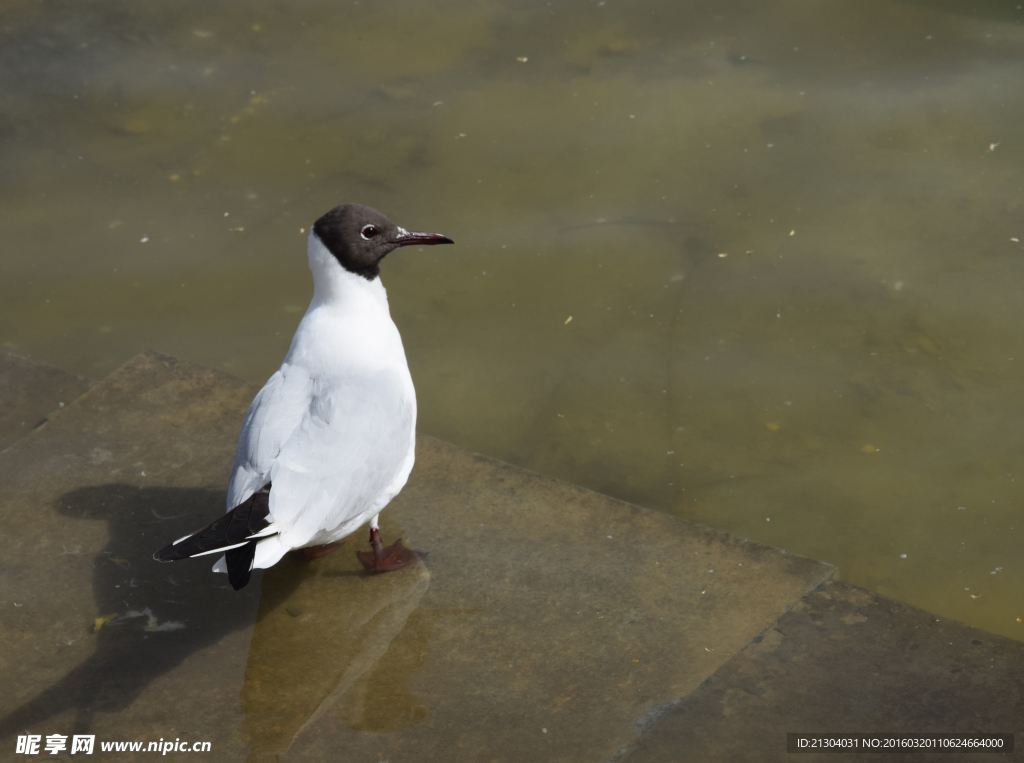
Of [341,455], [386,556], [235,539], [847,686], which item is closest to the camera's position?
[235,539]

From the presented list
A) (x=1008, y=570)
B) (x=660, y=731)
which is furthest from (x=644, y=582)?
(x=1008, y=570)

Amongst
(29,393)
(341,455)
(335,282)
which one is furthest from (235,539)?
(29,393)

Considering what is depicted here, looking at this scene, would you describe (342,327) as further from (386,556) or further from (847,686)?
(847,686)

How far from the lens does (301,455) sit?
133 inches

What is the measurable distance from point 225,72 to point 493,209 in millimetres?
2388

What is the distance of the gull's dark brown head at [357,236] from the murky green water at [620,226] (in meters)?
1.29

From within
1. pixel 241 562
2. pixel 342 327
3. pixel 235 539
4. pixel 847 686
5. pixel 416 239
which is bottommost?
pixel 847 686

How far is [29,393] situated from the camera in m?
4.71

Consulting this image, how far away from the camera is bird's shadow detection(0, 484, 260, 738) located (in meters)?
3.27

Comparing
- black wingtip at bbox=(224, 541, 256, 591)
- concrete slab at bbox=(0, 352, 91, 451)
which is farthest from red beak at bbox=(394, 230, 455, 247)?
concrete slab at bbox=(0, 352, 91, 451)

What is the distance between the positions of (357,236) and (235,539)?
1277 millimetres

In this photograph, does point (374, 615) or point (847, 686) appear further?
point (374, 615)

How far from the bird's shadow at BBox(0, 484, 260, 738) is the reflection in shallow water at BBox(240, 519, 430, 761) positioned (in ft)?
0.45

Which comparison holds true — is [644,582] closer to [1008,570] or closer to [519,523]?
[519,523]
